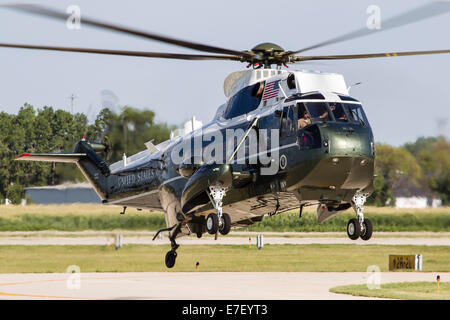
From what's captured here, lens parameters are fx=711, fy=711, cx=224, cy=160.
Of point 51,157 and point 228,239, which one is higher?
point 51,157

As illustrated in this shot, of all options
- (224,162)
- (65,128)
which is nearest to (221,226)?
(224,162)

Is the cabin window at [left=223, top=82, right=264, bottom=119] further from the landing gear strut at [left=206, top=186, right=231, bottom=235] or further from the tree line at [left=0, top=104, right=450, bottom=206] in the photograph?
the tree line at [left=0, top=104, right=450, bottom=206]

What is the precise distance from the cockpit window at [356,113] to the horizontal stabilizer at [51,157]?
48.5ft

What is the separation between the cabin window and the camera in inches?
883

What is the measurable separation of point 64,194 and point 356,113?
147 feet

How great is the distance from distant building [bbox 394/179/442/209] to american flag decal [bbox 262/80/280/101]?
36933 millimetres

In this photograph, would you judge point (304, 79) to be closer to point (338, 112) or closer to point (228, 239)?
point (338, 112)

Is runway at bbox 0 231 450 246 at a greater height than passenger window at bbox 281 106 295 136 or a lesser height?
lesser

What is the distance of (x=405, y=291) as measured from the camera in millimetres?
36906

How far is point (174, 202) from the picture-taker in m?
25.8

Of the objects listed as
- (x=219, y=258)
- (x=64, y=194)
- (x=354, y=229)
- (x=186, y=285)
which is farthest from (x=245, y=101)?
(x=64, y=194)

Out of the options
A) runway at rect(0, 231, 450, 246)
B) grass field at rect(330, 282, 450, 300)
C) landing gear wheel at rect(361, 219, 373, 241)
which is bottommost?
grass field at rect(330, 282, 450, 300)

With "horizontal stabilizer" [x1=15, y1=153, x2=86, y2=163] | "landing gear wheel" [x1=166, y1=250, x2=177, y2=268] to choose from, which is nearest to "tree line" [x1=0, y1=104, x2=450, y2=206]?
"horizontal stabilizer" [x1=15, y1=153, x2=86, y2=163]
